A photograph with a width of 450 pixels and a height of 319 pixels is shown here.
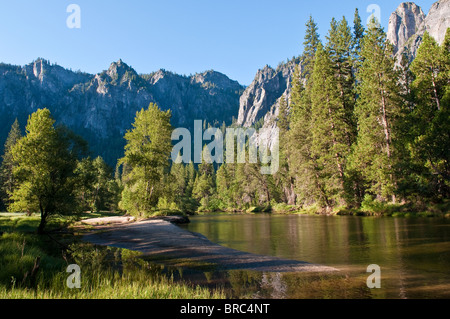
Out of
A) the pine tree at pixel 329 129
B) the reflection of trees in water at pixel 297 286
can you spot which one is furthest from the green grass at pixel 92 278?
the pine tree at pixel 329 129

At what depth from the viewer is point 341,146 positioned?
1492 inches

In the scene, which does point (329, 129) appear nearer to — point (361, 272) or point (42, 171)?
point (361, 272)

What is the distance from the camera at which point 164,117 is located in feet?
116

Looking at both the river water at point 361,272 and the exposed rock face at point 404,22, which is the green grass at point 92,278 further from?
the exposed rock face at point 404,22

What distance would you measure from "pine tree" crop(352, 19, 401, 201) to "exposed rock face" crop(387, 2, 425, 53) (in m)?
166

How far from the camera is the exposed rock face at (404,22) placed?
16788 centimetres

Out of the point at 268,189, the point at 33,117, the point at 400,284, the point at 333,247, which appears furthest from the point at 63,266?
the point at 268,189

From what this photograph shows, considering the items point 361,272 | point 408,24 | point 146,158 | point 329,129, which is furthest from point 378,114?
point 408,24

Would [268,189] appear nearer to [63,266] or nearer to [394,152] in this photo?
[394,152]

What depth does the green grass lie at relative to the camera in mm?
6021

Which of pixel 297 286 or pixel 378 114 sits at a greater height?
pixel 378 114

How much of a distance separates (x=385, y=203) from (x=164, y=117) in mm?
29181

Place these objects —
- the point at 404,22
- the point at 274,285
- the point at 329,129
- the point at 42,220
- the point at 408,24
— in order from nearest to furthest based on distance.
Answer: the point at 274,285
the point at 42,220
the point at 329,129
the point at 408,24
the point at 404,22

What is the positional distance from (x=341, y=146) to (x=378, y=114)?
6364mm
